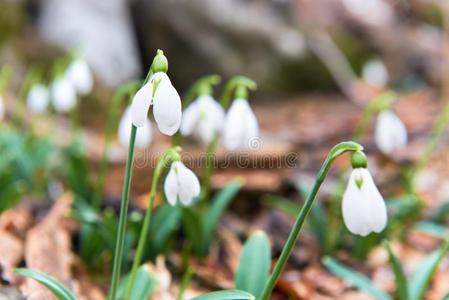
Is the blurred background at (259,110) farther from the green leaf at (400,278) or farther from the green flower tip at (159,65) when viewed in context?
the green flower tip at (159,65)

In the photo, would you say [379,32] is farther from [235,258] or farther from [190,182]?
[190,182]

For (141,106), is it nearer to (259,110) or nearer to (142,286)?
(142,286)

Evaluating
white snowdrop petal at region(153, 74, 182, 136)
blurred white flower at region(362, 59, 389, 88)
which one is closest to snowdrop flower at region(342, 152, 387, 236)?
white snowdrop petal at region(153, 74, 182, 136)

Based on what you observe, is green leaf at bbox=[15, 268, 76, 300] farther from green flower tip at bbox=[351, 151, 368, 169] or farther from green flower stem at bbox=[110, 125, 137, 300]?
green flower tip at bbox=[351, 151, 368, 169]

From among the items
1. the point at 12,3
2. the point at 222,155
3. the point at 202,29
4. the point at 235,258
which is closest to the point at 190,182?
the point at 235,258

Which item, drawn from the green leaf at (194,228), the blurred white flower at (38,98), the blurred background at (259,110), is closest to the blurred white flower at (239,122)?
the green leaf at (194,228)
